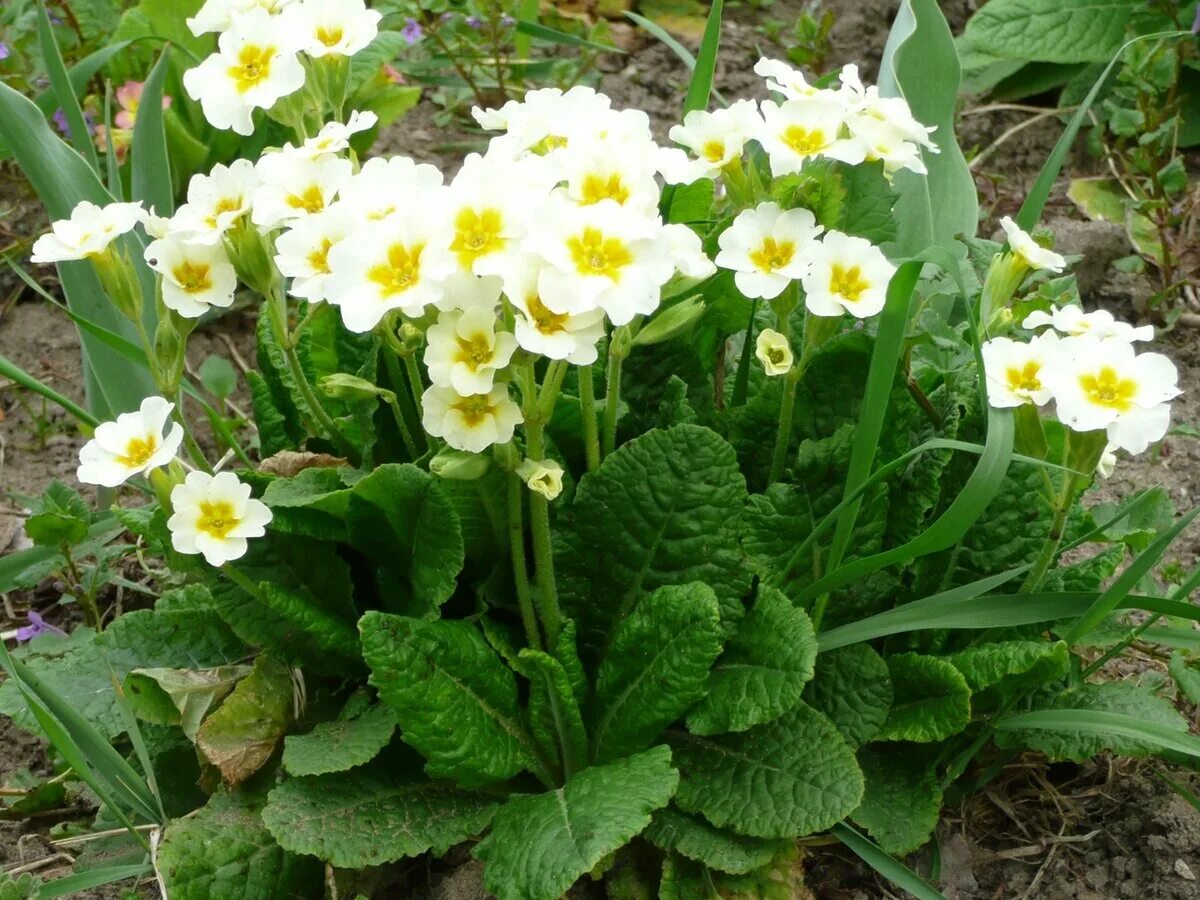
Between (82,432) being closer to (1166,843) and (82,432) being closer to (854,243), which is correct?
(854,243)

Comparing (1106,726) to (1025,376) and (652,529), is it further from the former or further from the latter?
(652,529)

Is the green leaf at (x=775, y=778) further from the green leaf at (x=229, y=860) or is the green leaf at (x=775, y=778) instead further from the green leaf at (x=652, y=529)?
the green leaf at (x=229, y=860)

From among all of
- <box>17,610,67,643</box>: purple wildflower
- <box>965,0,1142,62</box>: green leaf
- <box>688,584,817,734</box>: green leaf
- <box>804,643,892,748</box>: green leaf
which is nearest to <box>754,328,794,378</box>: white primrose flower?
<box>688,584,817,734</box>: green leaf

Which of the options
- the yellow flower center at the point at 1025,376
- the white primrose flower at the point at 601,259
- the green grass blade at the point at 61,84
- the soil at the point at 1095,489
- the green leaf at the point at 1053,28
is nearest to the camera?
the white primrose flower at the point at 601,259

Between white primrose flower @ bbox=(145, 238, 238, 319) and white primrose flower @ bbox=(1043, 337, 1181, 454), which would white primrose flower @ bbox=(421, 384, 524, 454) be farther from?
white primrose flower @ bbox=(1043, 337, 1181, 454)

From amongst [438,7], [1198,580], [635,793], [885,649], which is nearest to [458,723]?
[635,793]

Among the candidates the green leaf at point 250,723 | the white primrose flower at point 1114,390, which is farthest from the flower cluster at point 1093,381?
the green leaf at point 250,723
